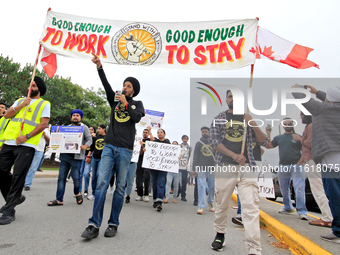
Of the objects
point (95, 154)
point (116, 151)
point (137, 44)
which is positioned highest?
point (137, 44)

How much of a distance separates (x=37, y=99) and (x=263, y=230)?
14.8 feet

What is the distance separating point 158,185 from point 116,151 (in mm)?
3252

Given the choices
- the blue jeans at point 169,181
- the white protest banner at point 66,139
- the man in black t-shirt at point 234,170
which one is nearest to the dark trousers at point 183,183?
the blue jeans at point 169,181

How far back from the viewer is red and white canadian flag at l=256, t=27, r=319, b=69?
4.40 metres

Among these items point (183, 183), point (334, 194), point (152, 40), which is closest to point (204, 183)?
point (183, 183)

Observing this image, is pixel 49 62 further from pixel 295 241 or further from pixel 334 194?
pixel 334 194

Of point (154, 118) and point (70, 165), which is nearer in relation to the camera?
point (70, 165)

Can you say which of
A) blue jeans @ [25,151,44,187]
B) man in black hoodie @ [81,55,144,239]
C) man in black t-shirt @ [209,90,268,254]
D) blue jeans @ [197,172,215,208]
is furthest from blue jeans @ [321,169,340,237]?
blue jeans @ [25,151,44,187]

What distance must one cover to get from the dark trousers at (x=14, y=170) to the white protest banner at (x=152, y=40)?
223cm

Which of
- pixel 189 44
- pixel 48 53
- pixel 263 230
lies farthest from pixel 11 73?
pixel 263 230

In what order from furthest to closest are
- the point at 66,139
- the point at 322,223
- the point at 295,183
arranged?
the point at 66,139 → the point at 295,183 → the point at 322,223

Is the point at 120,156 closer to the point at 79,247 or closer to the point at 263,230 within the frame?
the point at 79,247

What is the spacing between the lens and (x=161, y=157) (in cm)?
733

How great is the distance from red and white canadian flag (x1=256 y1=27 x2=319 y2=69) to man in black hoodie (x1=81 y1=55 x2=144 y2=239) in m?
2.52
